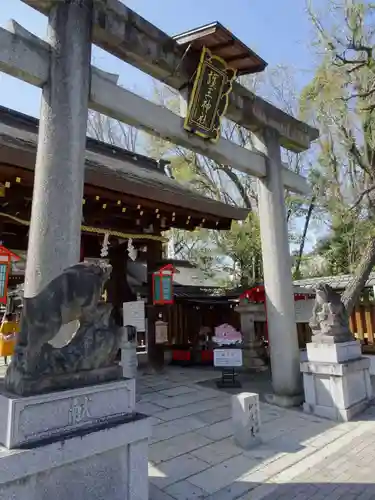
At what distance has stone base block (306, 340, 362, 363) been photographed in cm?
616

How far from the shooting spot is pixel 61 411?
2.59 meters

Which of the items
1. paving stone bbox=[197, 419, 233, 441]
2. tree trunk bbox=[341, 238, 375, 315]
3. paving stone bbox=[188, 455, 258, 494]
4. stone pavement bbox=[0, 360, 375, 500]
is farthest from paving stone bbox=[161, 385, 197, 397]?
tree trunk bbox=[341, 238, 375, 315]

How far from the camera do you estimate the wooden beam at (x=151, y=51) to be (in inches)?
214

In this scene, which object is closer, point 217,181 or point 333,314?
point 333,314

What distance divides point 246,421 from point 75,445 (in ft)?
9.27

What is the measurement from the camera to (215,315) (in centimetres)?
1285

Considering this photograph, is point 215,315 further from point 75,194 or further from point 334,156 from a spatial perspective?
point 75,194

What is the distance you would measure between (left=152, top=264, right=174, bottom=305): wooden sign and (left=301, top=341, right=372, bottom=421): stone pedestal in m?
3.54

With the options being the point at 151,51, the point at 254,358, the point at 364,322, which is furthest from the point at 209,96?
the point at 364,322

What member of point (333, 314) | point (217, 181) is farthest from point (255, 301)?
point (217, 181)

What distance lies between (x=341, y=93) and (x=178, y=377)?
9311 mm

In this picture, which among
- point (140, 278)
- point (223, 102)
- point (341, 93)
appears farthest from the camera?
point (140, 278)

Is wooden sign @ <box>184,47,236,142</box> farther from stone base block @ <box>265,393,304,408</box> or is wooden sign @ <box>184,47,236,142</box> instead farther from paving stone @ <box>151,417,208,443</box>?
stone base block @ <box>265,393,304,408</box>

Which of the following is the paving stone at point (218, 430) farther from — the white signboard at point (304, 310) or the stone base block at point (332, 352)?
the white signboard at point (304, 310)
